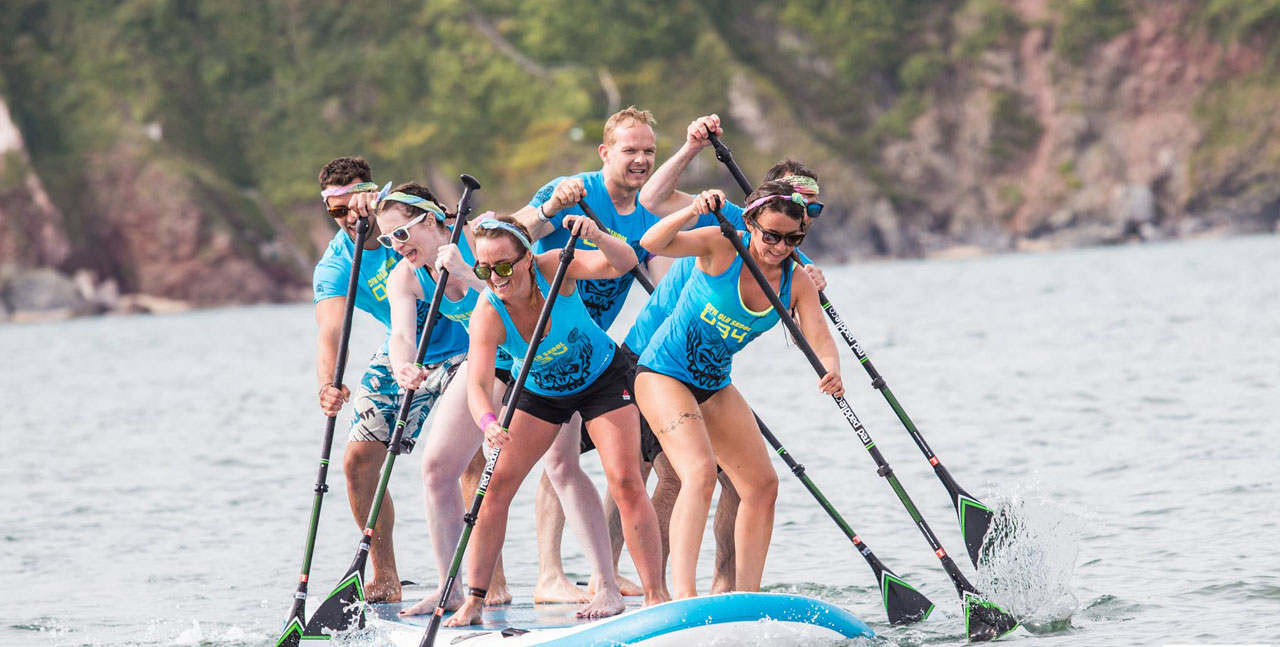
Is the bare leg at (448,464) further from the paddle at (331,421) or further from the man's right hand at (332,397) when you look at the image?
the paddle at (331,421)

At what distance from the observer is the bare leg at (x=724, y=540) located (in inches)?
338

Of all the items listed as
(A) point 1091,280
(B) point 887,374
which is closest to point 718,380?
(B) point 887,374

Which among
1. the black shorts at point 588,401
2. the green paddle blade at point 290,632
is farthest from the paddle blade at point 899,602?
the green paddle blade at point 290,632

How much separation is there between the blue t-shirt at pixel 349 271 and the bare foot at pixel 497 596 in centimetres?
168

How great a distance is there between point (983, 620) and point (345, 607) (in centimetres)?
371

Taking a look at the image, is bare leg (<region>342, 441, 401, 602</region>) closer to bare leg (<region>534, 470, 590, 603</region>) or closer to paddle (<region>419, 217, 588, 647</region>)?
bare leg (<region>534, 470, 590, 603</region>)

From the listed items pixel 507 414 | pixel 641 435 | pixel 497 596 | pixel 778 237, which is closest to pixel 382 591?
pixel 497 596

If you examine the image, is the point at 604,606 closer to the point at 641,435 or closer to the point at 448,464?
the point at 641,435

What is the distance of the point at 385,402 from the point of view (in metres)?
8.81

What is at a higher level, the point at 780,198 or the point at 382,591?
the point at 780,198

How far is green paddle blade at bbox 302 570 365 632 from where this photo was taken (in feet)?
27.8

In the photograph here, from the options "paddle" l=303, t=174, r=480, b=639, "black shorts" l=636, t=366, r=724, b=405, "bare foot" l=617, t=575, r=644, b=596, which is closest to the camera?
"black shorts" l=636, t=366, r=724, b=405

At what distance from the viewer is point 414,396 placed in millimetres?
8664

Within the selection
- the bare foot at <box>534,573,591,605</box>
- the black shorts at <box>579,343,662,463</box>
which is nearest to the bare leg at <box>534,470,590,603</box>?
the bare foot at <box>534,573,591,605</box>
